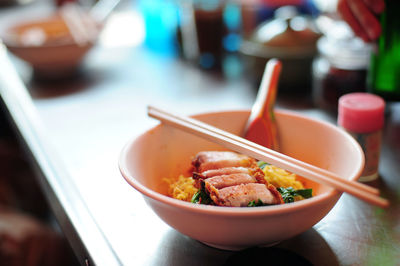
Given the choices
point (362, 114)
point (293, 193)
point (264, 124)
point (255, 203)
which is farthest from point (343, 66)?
point (255, 203)

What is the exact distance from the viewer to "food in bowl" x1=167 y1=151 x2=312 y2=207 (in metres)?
0.72

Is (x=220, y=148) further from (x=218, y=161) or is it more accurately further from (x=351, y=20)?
(x=351, y=20)

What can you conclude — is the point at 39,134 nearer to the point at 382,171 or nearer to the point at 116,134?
the point at 116,134

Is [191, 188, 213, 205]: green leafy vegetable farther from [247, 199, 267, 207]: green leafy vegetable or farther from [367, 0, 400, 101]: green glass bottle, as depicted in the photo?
[367, 0, 400, 101]: green glass bottle

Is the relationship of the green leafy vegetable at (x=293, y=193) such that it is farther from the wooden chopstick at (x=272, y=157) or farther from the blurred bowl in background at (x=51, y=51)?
the blurred bowl in background at (x=51, y=51)

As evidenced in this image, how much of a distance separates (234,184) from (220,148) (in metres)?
0.26

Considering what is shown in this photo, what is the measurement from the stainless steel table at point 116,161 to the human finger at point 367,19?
27 centimetres

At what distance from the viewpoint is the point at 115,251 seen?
0.83 metres

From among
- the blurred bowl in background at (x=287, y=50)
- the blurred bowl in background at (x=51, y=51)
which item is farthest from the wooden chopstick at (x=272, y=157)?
the blurred bowl in background at (x=51, y=51)

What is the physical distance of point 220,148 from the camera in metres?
1.01

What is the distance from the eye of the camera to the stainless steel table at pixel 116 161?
796mm

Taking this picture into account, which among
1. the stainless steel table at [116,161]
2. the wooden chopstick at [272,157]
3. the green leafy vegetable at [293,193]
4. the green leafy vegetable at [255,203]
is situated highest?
the wooden chopstick at [272,157]

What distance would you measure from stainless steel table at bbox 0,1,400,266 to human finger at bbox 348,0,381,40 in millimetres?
274

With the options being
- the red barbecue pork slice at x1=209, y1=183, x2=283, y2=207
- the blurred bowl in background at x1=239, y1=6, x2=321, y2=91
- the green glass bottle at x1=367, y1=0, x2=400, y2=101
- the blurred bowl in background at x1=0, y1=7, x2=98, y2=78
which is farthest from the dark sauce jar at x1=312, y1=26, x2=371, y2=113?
the blurred bowl in background at x1=0, y1=7, x2=98, y2=78
